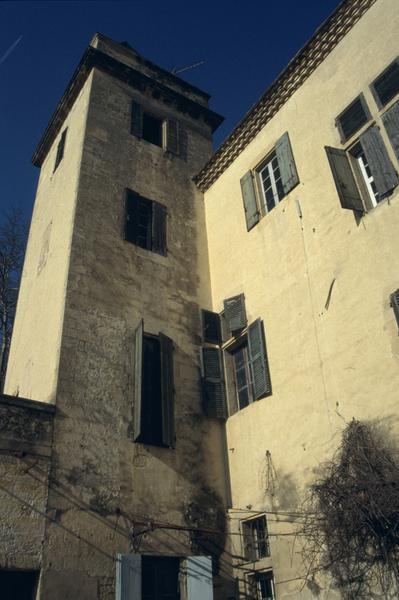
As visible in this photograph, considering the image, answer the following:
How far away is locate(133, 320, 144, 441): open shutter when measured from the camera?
28.5ft

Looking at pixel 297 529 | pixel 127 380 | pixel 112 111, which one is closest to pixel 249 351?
pixel 127 380

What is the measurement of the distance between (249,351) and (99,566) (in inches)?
171

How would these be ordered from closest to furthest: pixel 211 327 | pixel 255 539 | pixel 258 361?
1. pixel 255 539
2. pixel 258 361
3. pixel 211 327

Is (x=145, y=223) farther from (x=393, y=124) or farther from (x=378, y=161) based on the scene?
(x=393, y=124)

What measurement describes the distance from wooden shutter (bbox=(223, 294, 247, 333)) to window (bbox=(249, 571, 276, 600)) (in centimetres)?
423

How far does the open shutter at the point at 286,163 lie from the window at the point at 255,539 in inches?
233

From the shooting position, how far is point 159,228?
11.9 meters

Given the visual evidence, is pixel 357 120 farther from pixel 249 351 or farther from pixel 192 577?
pixel 192 577

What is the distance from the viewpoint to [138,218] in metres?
11.8

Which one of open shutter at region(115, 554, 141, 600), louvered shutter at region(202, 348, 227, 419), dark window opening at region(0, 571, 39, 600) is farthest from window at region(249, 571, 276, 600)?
dark window opening at region(0, 571, 39, 600)

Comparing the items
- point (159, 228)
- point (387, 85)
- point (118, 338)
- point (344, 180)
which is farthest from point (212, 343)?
point (387, 85)

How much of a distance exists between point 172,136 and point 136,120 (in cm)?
114

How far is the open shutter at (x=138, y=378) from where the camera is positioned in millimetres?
8691

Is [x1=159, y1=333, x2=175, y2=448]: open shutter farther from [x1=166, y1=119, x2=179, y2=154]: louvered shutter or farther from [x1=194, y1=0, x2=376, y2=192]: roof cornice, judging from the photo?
[x1=166, y1=119, x2=179, y2=154]: louvered shutter
